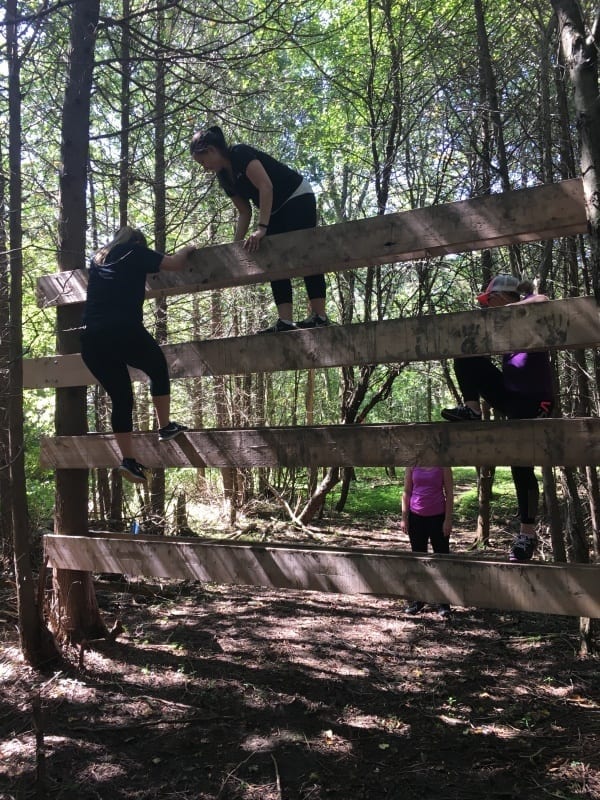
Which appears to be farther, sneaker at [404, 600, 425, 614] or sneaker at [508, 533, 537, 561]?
sneaker at [404, 600, 425, 614]

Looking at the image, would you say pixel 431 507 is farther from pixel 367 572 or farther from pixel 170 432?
pixel 170 432

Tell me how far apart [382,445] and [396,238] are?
1005mm

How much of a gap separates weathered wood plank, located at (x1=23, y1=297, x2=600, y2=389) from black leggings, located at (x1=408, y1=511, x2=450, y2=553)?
2907 millimetres

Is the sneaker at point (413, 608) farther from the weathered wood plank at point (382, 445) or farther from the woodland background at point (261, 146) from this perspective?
the weathered wood plank at point (382, 445)

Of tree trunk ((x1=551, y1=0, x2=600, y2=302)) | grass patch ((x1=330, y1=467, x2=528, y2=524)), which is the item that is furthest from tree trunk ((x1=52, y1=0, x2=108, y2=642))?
grass patch ((x1=330, y1=467, x2=528, y2=524))

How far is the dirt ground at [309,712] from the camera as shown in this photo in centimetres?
280

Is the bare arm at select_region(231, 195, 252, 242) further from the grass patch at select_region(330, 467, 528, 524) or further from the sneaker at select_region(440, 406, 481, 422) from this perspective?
the grass patch at select_region(330, 467, 528, 524)

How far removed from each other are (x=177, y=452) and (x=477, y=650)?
290 cm

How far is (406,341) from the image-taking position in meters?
2.73

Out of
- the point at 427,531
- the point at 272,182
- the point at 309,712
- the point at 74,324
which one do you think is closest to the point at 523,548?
the point at 309,712

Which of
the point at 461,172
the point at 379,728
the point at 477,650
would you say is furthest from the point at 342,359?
the point at 461,172

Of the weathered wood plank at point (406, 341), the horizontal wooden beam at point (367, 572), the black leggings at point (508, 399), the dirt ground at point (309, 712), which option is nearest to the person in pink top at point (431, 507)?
the dirt ground at point (309, 712)

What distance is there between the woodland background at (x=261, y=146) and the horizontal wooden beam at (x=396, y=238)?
4.40 feet

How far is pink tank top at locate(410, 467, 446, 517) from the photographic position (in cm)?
527
